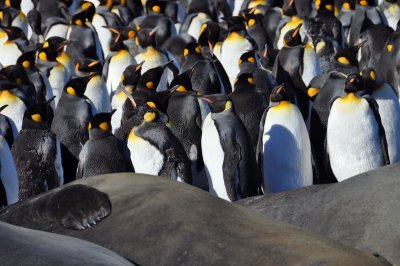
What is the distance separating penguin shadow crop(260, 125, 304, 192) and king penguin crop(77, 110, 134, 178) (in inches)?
55.0

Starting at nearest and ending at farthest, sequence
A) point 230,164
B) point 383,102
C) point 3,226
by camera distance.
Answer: point 3,226 → point 230,164 → point 383,102

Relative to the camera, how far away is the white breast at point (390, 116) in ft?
31.2

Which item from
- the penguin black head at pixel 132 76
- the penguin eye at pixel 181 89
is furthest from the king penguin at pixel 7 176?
the penguin black head at pixel 132 76

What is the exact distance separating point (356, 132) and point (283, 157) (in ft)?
2.13

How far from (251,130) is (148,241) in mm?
5211

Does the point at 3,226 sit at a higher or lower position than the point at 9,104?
higher

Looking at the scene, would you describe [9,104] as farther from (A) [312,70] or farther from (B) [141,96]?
(A) [312,70]

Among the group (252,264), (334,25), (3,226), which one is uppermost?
(3,226)

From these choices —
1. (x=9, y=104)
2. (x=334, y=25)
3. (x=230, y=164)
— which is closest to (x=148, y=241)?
(x=230, y=164)

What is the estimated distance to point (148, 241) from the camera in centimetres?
479

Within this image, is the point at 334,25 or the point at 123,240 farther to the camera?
→ the point at 334,25

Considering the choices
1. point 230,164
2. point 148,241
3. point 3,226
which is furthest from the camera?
point 230,164

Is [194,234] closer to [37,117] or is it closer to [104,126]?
[104,126]

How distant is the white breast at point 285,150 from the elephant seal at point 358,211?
9.18ft
